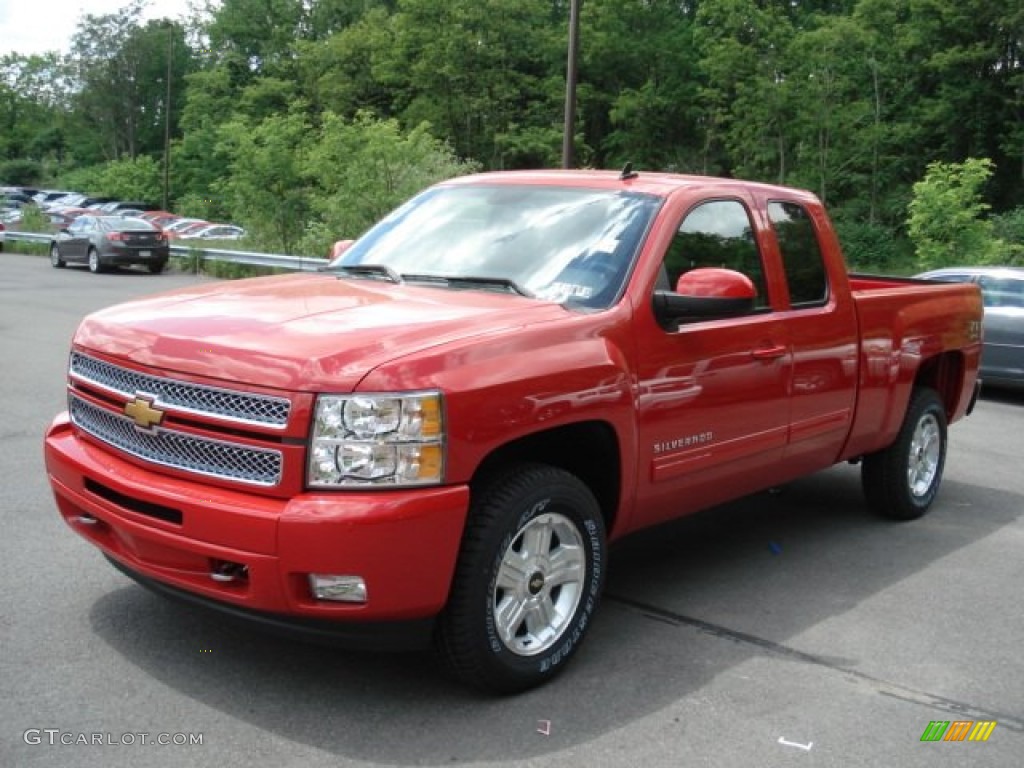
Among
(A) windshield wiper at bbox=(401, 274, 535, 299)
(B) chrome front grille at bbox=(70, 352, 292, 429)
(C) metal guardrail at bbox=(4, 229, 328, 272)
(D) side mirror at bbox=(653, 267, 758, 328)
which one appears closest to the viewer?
(B) chrome front grille at bbox=(70, 352, 292, 429)

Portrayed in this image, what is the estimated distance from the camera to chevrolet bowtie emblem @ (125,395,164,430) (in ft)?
12.1

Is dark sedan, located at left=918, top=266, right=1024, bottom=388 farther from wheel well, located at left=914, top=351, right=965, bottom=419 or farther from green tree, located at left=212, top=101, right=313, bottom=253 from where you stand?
green tree, located at left=212, top=101, right=313, bottom=253

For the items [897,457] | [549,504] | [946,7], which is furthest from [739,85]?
[549,504]

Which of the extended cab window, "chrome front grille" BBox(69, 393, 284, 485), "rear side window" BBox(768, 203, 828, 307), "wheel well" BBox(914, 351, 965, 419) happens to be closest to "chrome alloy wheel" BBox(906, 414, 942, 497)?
"wheel well" BBox(914, 351, 965, 419)

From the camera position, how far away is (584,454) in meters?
4.32

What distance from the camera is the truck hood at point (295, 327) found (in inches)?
137

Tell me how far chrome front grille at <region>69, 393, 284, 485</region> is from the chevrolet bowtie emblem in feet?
0.09

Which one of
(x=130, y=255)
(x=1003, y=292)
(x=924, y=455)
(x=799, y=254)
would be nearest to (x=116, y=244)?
Result: (x=130, y=255)

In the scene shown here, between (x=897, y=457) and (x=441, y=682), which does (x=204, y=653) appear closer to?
(x=441, y=682)

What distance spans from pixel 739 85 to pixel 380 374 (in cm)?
4366

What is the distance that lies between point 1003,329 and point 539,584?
9.27 metres

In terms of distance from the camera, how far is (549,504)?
388cm

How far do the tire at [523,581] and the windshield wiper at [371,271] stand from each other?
1312 mm

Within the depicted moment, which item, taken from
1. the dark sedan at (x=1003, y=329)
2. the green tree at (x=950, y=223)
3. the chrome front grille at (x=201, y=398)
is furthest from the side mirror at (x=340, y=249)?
the green tree at (x=950, y=223)
